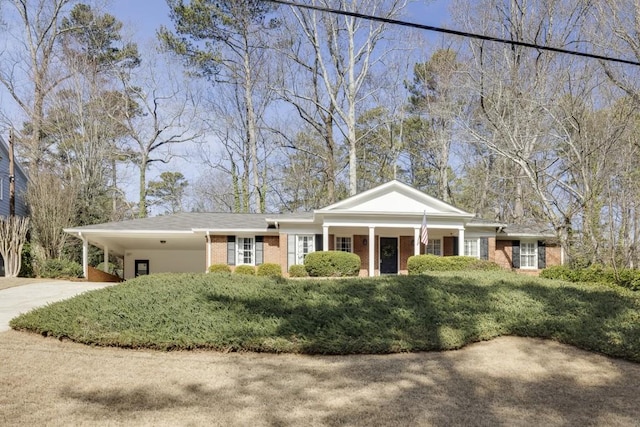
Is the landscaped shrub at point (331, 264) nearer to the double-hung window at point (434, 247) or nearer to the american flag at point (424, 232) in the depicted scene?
the american flag at point (424, 232)

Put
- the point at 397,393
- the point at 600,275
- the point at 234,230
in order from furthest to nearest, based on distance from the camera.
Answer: the point at 234,230 → the point at 600,275 → the point at 397,393

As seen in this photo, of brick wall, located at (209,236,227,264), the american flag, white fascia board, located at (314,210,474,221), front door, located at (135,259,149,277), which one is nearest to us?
the american flag

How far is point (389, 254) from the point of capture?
2155 centimetres

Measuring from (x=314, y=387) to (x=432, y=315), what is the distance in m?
3.03

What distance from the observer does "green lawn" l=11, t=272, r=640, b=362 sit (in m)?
6.86

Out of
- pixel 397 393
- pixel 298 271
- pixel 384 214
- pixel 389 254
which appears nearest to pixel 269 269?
pixel 298 271

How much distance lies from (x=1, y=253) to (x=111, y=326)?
51.9ft

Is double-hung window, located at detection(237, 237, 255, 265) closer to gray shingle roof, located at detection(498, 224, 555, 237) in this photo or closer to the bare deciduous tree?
the bare deciduous tree

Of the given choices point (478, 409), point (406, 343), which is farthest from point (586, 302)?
point (478, 409)

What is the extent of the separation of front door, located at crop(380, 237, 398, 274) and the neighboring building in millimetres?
17001

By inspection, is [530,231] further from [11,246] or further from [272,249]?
[11,246]

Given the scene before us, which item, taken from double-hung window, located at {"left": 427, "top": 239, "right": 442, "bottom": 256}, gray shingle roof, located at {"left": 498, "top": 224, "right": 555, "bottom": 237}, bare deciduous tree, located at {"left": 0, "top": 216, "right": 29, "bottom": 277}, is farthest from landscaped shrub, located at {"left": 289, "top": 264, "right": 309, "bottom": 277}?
bare deciduous tree, located at {"left": 0, "top": 216, "right": 29, "bottom": 277}

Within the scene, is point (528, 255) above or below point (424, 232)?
below

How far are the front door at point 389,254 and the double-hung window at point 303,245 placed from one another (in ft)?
10.5
